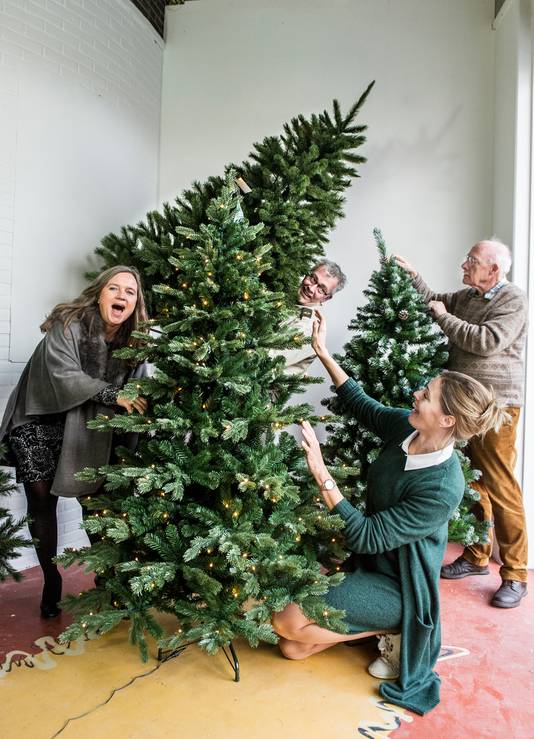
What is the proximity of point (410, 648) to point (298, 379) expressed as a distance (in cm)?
107

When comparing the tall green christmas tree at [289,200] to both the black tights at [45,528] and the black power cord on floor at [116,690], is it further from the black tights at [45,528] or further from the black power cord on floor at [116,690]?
the black power cord on floor at [116,690]

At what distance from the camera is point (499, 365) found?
308 cm

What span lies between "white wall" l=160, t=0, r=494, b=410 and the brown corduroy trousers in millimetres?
1398

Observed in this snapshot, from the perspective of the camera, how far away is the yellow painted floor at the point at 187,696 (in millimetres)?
1875

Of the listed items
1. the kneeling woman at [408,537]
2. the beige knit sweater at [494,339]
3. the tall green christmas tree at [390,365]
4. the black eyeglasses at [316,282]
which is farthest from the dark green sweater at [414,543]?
the black eyeglasses at [316,282]

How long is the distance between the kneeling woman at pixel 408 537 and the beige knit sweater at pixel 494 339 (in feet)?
3.07

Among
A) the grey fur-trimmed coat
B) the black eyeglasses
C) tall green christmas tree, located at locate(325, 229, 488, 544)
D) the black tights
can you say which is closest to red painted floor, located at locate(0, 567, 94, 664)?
the black tights

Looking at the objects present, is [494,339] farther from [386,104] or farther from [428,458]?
[386,104]

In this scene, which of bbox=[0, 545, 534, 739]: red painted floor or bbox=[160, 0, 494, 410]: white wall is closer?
bbox=[0, 545, 534, 739]: red painted floor

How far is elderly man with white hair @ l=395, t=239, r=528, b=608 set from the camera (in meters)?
2.99

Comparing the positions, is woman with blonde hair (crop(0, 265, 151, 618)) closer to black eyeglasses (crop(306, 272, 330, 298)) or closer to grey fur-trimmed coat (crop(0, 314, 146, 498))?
grey fur-trimmed coat (crop(0, 314, 146, 498))

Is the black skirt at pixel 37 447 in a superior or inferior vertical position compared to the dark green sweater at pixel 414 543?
superior

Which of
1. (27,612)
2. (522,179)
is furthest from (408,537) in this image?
(522,179)

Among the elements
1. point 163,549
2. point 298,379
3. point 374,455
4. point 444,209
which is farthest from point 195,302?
point 444,209
